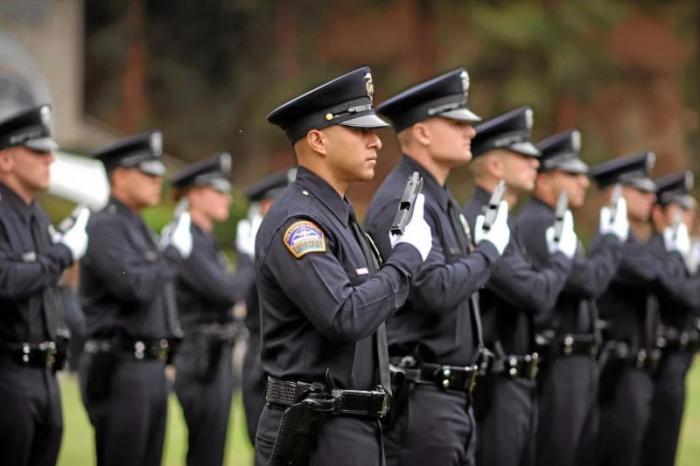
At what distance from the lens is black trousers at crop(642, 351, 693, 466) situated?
30.9ft

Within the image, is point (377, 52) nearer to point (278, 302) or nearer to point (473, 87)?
point (473, 87)

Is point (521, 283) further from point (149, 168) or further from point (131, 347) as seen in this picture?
point (149, 168)

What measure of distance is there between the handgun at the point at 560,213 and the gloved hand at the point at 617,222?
0.47 metres

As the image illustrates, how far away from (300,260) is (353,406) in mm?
528

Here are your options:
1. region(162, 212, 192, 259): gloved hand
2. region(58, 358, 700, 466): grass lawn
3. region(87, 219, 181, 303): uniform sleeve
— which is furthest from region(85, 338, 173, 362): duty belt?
region(58, 358, 700, 466): grass lawn

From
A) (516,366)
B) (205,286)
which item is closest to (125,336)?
(205,286)

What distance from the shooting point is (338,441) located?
4992mm

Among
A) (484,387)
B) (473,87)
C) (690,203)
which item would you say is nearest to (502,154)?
(484,387)

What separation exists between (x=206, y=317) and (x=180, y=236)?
2.04ft

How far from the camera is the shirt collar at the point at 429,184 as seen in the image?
Answer: 20.8 ft

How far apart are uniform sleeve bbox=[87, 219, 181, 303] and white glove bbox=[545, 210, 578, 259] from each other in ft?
6.75

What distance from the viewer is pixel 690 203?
400 inches

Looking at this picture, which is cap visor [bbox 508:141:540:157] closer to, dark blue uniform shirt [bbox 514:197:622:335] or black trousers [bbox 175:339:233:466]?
dark blue uniform shirt [bbox 514:197:622:335]

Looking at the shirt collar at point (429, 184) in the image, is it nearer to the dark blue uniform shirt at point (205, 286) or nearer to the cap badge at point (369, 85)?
the cap badge at point (369, 85)
